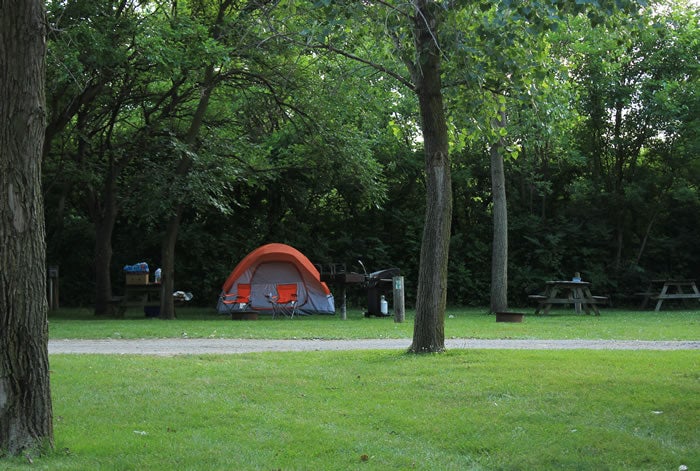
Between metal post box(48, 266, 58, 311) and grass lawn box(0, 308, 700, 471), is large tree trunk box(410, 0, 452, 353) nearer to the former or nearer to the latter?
grass lawn box(0, 308, 700, 471)

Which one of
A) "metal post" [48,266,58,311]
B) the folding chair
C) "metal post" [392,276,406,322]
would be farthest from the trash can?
"metal post" [48,266,58,311]

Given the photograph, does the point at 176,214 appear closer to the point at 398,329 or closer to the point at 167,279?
the point at 167,279

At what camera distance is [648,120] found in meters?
26.3

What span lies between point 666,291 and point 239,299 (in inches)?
506

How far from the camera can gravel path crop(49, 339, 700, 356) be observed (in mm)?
11508

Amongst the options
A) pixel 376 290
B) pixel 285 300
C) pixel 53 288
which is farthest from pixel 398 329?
pixel 53 288

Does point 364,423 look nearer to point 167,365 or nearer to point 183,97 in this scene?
point 167,365

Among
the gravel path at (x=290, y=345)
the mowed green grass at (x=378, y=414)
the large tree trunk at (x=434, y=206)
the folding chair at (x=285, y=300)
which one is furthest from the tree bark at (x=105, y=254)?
the large tree trunk at (x=434, y=206)

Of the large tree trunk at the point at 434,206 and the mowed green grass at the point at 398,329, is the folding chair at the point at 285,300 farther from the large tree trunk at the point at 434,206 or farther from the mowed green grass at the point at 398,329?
the large tree trunk at the point at 434,206

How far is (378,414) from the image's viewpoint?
261 inches

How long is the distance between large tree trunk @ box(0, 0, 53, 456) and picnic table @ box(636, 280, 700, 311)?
20.3m

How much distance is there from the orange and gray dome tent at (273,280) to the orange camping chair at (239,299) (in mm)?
28

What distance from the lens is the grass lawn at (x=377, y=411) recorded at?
5.32m

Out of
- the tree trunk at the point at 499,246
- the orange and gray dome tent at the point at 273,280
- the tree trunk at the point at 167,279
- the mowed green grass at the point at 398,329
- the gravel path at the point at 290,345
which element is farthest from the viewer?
the orange and gray dome tent at the point at 273,280
